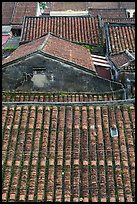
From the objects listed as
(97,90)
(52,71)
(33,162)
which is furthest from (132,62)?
(33,162)

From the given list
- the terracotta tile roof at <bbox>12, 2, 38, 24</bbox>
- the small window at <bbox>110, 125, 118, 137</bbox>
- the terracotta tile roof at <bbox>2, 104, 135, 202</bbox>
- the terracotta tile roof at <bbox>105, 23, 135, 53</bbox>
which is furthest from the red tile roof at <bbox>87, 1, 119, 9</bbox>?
the small window at <bbox>110, 125, 118, 137</bbox>

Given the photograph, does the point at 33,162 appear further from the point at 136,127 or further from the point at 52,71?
the point at 52,71

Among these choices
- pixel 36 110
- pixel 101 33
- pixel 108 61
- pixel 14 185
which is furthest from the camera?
pixel 101 33

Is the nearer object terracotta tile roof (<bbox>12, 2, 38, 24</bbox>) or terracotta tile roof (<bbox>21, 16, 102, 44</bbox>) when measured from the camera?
terracotta tile roof (<bbox>21, 16, 102, 44</bbox>)

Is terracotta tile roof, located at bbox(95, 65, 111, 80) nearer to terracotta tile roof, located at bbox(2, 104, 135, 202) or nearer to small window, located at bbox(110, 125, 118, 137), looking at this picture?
terracotta tile roof, located at bbox(2, 104, 135, 202)

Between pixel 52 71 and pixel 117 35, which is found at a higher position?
pixel 117 35

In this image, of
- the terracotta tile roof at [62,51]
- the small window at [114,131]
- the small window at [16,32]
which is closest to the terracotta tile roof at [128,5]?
the small window at [16,32]
